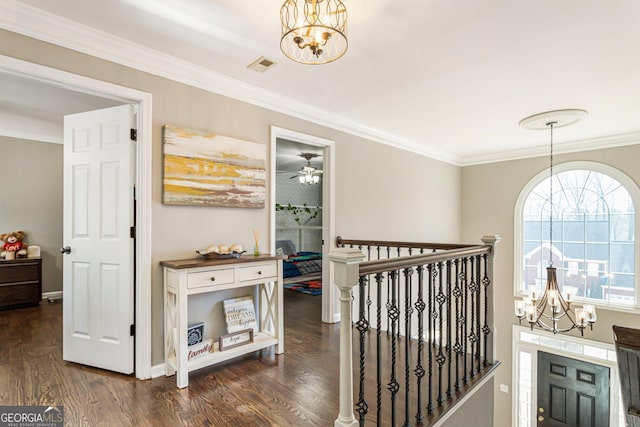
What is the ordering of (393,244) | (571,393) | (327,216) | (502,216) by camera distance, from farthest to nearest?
(502,216) → (571,393) → (327,216) → (393,244)

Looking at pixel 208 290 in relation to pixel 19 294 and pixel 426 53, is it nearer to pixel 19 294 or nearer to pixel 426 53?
pixel 426 53

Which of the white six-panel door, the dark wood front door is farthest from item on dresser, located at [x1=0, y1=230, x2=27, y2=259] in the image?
the dark wood front door

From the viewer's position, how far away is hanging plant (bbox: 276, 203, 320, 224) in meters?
7.14

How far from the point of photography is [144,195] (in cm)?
242

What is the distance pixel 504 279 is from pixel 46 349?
6.52 metres

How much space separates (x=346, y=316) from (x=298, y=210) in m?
6.12

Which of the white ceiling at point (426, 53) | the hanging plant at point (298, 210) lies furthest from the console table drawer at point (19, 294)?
the hanging plant at point (298, 210)

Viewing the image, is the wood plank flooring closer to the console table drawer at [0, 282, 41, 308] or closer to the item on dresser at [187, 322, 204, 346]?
the item on dresser at [187, 322, 204, 346]

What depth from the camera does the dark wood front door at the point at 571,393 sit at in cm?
487

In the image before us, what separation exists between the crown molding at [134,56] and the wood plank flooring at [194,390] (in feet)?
7.48

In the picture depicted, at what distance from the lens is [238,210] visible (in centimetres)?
299

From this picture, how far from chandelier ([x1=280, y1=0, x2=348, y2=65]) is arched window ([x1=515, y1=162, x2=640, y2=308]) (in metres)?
5.02

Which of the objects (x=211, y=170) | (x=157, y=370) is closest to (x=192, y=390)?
(x=157, y=370)

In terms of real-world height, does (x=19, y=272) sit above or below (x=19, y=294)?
above
